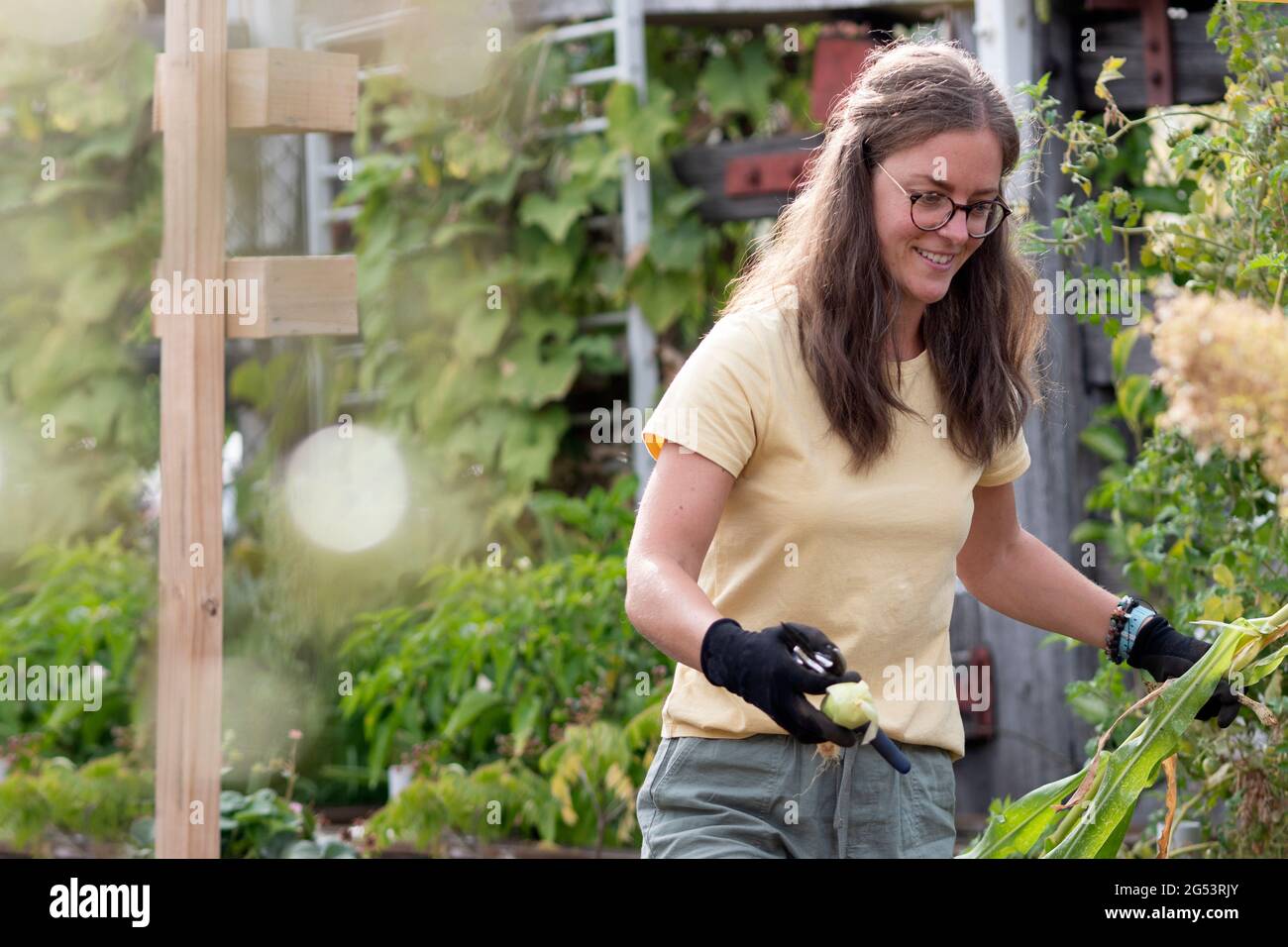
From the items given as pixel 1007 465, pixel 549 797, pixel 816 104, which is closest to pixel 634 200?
pixel 816 104

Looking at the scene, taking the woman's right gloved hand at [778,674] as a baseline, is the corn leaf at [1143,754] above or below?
below

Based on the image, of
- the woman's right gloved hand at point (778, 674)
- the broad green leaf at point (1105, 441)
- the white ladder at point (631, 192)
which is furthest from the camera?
the white ladder at point (631, 192)

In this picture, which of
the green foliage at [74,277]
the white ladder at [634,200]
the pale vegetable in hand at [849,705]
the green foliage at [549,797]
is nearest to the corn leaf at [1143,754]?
the pale vegetable in hand at [849,705]

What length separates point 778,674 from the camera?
5.91 ft

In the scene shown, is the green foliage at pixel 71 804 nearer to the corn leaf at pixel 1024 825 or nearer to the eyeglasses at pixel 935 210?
the corn leaf at pixel 1024 825

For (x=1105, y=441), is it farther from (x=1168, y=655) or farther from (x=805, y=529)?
(x=805, y=529)

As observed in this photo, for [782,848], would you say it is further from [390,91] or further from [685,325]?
[390,91]

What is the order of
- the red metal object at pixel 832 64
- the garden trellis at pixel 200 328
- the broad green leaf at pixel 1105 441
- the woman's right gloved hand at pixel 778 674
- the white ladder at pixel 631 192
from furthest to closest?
1. the white ladder at pixel 631 192
2. the red metal object at pixel 832 64
3. the broad green leaf at pixel 1105 441
4. the garden trellis at pixel 200 328
5. the woman's right gloved hand at pixel 778 674

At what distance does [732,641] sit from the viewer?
72.6 inches

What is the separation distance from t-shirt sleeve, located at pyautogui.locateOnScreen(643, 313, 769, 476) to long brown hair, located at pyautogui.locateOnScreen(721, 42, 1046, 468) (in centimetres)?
9

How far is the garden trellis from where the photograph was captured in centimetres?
308

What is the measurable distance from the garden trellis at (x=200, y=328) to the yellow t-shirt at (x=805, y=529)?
4.24 ft

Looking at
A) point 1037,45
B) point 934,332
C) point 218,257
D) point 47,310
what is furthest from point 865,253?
point 47,310

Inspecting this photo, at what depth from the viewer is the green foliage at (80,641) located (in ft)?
18.2
